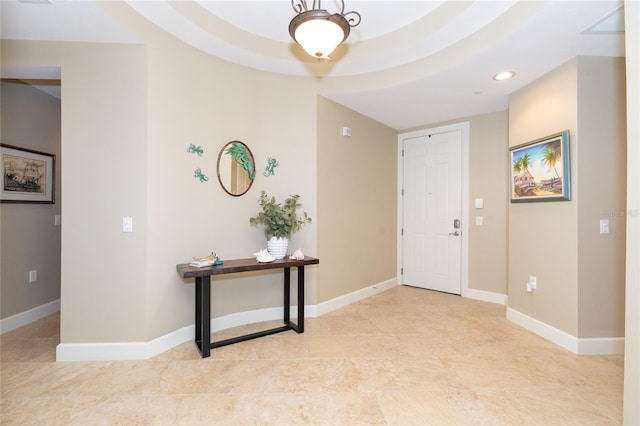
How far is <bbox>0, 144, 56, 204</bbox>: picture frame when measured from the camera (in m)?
3.08

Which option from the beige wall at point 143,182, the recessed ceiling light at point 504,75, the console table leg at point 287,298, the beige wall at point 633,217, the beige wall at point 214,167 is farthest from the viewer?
the console table leg at point 287,298

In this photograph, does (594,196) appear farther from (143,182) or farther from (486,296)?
(143,182)

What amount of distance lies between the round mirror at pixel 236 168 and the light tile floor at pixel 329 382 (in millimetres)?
1465

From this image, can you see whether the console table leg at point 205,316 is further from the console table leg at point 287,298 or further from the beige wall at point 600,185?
the beige wall at point 600,185

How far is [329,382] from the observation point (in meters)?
2.20

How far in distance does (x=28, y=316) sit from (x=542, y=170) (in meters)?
5.42

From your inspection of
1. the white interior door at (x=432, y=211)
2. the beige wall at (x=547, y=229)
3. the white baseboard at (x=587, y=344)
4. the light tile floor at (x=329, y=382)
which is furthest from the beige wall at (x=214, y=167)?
the white baseboard at (x=587, y=344)

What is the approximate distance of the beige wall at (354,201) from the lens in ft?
12.0

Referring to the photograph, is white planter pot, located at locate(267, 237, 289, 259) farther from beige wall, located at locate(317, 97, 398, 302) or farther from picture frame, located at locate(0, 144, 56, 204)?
picture frame, located at locate(0, 144, 56, 204)

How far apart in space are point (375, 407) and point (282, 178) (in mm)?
2347

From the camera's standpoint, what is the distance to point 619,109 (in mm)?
2609

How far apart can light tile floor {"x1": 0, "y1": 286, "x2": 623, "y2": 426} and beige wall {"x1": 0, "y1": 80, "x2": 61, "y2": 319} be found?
434 mm

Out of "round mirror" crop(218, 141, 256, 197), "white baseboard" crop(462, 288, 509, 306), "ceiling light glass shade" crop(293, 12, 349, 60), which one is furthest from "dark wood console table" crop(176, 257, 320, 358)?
"white baseboard" crop(462, 288, 509, 306)

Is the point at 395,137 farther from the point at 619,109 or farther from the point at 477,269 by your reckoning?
the point at 619,109
